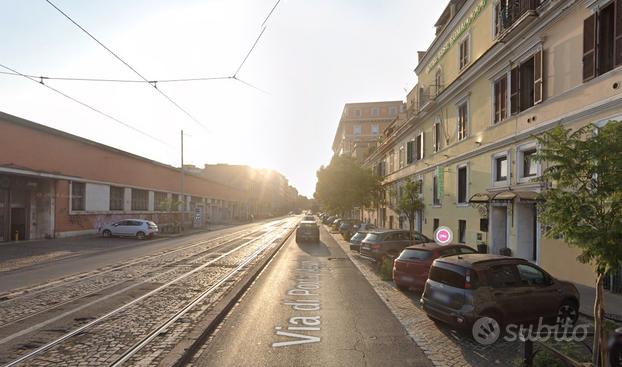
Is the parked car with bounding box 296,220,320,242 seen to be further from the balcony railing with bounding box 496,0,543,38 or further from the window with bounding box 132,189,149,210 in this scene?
the window with bounding box 132,189,149,210

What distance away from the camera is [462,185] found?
69.8 ft

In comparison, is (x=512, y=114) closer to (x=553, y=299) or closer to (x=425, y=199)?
(x=553, y=299)

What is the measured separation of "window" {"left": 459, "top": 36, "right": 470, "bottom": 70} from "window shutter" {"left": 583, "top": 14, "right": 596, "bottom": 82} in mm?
9353

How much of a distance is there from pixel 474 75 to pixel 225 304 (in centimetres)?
1595

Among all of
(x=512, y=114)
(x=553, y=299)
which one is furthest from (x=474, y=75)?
(x=553, y=299)

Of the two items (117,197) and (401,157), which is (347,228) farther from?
(117,197)

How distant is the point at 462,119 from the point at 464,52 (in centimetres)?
365

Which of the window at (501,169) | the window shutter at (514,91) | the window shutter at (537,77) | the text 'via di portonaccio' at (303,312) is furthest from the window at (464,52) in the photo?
the text 'via di portonaccio' at (303,312)

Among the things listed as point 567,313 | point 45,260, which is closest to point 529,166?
point 567,313

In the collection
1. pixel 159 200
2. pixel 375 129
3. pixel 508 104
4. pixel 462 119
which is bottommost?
pixel 159 200

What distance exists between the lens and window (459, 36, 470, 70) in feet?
68.9

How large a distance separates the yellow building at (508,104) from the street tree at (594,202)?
0.79m

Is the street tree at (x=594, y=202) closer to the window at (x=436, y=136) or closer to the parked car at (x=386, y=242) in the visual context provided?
the parked car at (x=386, y=242)

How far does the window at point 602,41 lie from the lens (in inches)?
419
